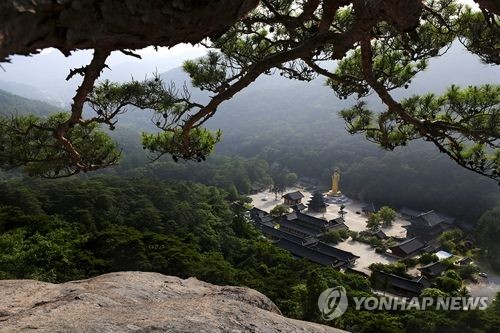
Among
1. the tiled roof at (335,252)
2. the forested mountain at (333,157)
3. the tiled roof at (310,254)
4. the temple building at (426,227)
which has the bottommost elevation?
the tiled roof at (310,254)

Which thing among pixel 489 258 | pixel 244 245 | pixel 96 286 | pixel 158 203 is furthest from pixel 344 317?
pixel 489 258

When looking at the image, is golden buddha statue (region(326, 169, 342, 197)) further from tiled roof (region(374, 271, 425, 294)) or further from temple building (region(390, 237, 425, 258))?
tiled roof (region(374, 271, 425, 294))

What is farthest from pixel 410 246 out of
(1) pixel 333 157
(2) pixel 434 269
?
(1) pixel 333 157

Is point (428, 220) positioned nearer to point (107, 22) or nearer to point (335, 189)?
point (335, 189)

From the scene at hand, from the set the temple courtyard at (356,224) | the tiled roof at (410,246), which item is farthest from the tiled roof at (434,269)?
the tiled roof at (410,246)

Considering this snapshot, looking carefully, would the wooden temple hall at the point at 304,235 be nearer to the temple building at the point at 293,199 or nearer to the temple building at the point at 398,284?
the temple building at the point at 398,284

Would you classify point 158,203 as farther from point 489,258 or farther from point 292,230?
point 489,258
